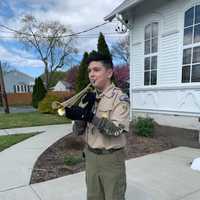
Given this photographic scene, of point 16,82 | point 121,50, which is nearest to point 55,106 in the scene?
point 121,50

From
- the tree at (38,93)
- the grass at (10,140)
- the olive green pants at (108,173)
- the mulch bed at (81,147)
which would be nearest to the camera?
the olive green pants at (108,173)

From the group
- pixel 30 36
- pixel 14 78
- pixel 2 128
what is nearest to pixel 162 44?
pixel 2 128

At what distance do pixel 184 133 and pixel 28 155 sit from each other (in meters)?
4.45

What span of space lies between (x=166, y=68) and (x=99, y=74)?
608cm

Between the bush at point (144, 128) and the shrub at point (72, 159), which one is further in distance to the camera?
the bush at point (144, 128)

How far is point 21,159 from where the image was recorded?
3.99 m

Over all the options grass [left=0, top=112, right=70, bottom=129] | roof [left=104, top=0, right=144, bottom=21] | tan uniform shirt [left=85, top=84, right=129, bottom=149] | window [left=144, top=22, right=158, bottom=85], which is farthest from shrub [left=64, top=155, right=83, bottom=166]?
roof [left=104, top=0, right=144, bottom=21]

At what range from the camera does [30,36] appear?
28.8 meters

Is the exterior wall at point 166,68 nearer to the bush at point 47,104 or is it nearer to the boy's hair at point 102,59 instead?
the boy's hair at point 102,59

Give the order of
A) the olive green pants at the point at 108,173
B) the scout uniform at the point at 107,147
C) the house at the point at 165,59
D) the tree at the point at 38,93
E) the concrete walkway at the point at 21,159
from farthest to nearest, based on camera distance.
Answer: the tree at the point at 38,93 → the house at the point at 165,59 → the concrete walkway at the point at 21,159 → the olive green pants at the point at 108,173 → the scout uniform at the point at 107,147

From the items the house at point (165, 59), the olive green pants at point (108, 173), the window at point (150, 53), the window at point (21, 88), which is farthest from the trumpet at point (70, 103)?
the window at point (21, 88)

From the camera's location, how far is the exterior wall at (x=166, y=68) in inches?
251

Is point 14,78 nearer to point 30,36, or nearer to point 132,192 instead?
point 30,36

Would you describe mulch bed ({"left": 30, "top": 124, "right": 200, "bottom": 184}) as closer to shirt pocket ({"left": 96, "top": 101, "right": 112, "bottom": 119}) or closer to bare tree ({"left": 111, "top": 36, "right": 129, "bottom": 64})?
shirt pocket ({"left": 96, "top": 101, "right": 112, "bottom": 119})
